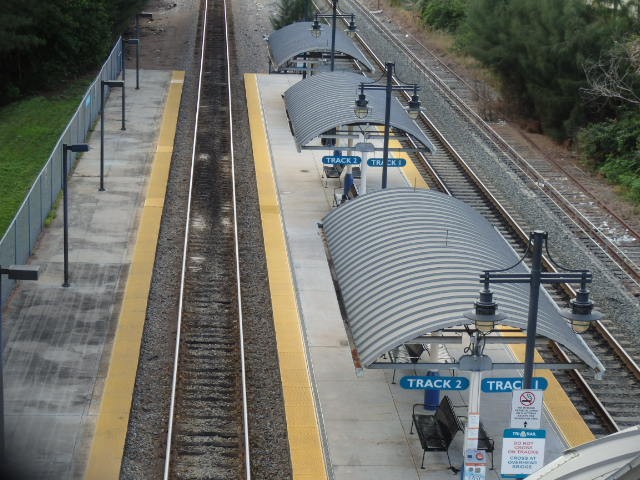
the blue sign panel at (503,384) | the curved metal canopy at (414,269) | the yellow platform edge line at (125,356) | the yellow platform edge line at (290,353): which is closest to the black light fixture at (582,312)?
the curved metal canopy at (414,269)

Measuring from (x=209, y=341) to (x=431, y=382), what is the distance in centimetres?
645

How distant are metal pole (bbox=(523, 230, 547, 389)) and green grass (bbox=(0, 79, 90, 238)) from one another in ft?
51.6

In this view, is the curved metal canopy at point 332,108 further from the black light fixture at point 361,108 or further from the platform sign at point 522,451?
the platform sign at point 522,451

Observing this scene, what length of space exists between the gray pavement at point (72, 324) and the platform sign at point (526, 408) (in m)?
5.65

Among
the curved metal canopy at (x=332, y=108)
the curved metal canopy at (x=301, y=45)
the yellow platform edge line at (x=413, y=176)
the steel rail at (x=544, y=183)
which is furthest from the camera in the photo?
the curved metal canopy at (x=301, y=45)

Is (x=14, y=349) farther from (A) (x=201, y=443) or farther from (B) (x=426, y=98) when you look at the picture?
(B) (x=426, y=98)

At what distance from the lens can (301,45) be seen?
131ft

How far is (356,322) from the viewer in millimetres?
17297

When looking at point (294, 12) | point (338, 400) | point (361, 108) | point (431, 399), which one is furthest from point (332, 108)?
point (294, 12)

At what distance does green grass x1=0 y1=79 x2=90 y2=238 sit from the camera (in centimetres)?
3098

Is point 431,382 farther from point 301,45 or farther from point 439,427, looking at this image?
point 301,45

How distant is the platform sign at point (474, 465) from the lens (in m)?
16.0

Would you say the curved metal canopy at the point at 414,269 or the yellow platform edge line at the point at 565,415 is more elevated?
the curved metal canopy at the point at 414,269

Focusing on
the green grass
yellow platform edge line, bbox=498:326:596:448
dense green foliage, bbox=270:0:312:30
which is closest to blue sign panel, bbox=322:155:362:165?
the green grass
